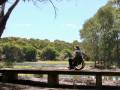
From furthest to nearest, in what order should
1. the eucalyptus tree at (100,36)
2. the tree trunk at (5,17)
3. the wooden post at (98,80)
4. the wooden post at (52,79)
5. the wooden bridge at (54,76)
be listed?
the eucalyptus tree at (100,36), the wooden post at (52,79), the tree trunk at (5,17), the wooden post at (98,80), the wooden bridge at (54,76)

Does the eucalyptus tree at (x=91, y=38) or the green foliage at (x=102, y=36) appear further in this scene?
the eucalyptus tree at (x=91, y=38)

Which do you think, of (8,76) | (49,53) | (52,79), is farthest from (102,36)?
(49,53)

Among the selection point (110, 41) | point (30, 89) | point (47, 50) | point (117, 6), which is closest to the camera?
point (30, 89)

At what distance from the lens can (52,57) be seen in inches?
7451

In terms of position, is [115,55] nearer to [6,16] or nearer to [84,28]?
[84,28]

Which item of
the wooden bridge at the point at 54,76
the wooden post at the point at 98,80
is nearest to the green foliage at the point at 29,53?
the wooden bridge at the point at 54,76

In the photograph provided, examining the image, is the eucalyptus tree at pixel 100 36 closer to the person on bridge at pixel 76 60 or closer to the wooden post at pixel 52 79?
the person on bridge at pixel 76 60

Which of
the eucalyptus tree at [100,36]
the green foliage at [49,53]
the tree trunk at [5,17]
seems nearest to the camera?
the tree trunk at [5,17]

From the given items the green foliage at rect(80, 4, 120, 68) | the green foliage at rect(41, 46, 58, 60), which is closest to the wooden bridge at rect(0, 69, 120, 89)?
the green foliage at rect(80, 4, 120, 68)

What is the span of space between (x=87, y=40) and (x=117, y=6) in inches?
1910

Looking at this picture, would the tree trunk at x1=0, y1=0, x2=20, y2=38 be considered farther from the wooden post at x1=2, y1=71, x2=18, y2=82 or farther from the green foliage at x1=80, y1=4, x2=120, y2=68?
the green foliage at x1=80, y1=4, x2=120, y2=68

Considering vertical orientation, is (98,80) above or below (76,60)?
below

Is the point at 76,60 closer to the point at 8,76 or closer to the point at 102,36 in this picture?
the point at 8,76

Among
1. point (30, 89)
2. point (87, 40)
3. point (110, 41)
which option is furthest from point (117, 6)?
point (87, 40)
